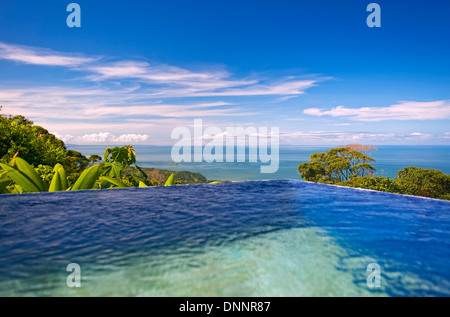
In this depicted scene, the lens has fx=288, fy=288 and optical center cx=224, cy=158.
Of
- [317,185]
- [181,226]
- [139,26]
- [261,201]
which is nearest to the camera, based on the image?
[181,226]

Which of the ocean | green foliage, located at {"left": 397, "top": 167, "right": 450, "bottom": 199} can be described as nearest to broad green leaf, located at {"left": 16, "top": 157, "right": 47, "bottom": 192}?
the ocean

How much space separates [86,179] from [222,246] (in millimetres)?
4088

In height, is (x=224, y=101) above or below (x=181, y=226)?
above

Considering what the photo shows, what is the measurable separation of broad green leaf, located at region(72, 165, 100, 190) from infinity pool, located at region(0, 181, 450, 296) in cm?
111

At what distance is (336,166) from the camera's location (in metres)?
30.2

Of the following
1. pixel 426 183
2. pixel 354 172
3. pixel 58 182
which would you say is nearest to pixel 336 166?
pixel 354 172

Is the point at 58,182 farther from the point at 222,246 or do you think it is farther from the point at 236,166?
the point at 236,166

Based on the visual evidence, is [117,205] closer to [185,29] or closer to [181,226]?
[181,226]

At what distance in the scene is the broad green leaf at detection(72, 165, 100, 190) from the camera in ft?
17.8

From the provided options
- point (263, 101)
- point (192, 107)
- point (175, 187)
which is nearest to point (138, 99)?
point (192, 107)

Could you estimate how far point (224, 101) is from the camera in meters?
36.1

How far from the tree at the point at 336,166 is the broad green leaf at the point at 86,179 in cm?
2714

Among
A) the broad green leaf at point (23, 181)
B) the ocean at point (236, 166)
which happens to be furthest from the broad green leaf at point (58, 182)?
the ocean at point (236, 166)
